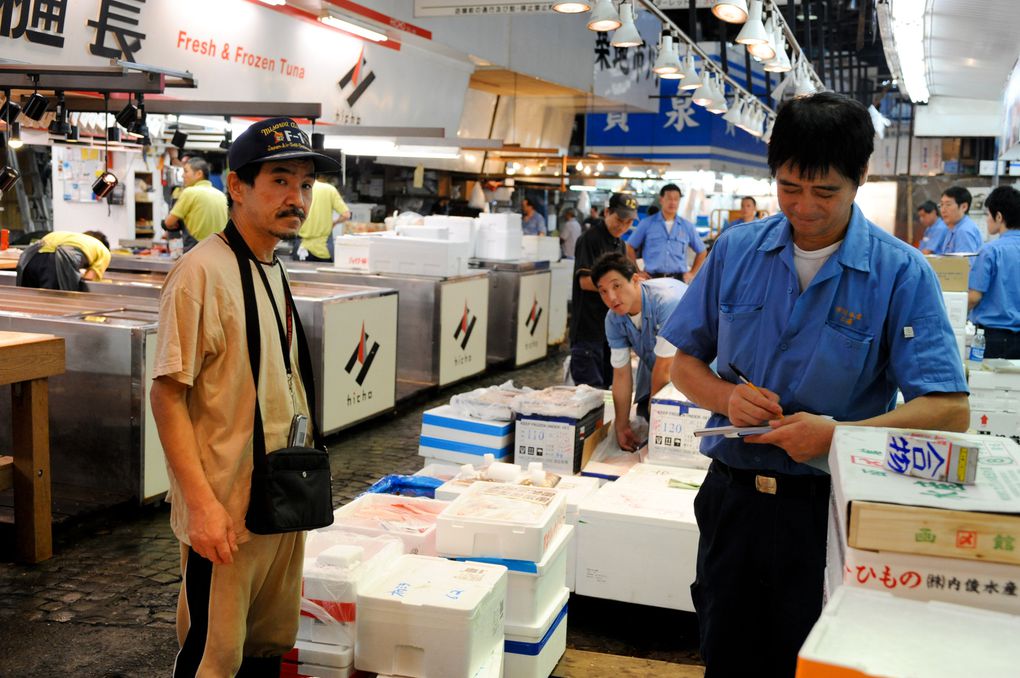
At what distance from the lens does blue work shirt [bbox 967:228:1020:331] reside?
6516 millimetres

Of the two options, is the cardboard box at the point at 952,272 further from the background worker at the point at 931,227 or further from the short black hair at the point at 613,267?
the background worker at the point at 931,227

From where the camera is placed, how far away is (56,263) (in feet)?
21.8

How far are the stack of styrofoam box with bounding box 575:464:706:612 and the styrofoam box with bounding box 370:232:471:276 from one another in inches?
192

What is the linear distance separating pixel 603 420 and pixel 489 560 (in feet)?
6.79

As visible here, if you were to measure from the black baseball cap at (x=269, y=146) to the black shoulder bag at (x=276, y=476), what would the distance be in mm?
177

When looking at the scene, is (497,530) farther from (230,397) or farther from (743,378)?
(743,378)

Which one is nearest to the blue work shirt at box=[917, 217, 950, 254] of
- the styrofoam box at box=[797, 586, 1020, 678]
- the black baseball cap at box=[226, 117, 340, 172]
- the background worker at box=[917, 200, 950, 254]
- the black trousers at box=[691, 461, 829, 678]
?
the background worker at box=[917, 200, 950, 254]

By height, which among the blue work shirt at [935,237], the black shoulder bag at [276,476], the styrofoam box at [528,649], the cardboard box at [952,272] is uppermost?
the blue work shirt at [935,237]

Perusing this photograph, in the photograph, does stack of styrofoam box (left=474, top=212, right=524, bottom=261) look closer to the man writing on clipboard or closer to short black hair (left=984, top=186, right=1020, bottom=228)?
short black hair (left=984, top=186, right=1020, bottom=228)

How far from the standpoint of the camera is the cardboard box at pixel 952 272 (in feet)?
19.4

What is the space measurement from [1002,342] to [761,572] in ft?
18.3

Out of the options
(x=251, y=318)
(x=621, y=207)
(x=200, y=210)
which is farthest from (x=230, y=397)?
(x=200, y=210)

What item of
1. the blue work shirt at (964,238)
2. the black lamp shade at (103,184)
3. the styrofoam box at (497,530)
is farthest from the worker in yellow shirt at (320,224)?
the styrofoam box at (497,530)

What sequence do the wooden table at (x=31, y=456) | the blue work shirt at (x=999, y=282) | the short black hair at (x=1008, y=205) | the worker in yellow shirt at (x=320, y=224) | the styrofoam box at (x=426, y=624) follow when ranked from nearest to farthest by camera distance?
the styrofoam box at (x=426, y=624) < the wooden table at (x=31, y=456) < the blue work shirt at (x=999, y=282) < the short black hair at (x=1008, y=205) < the worker in yellow shirt at (x=320, y=224)
